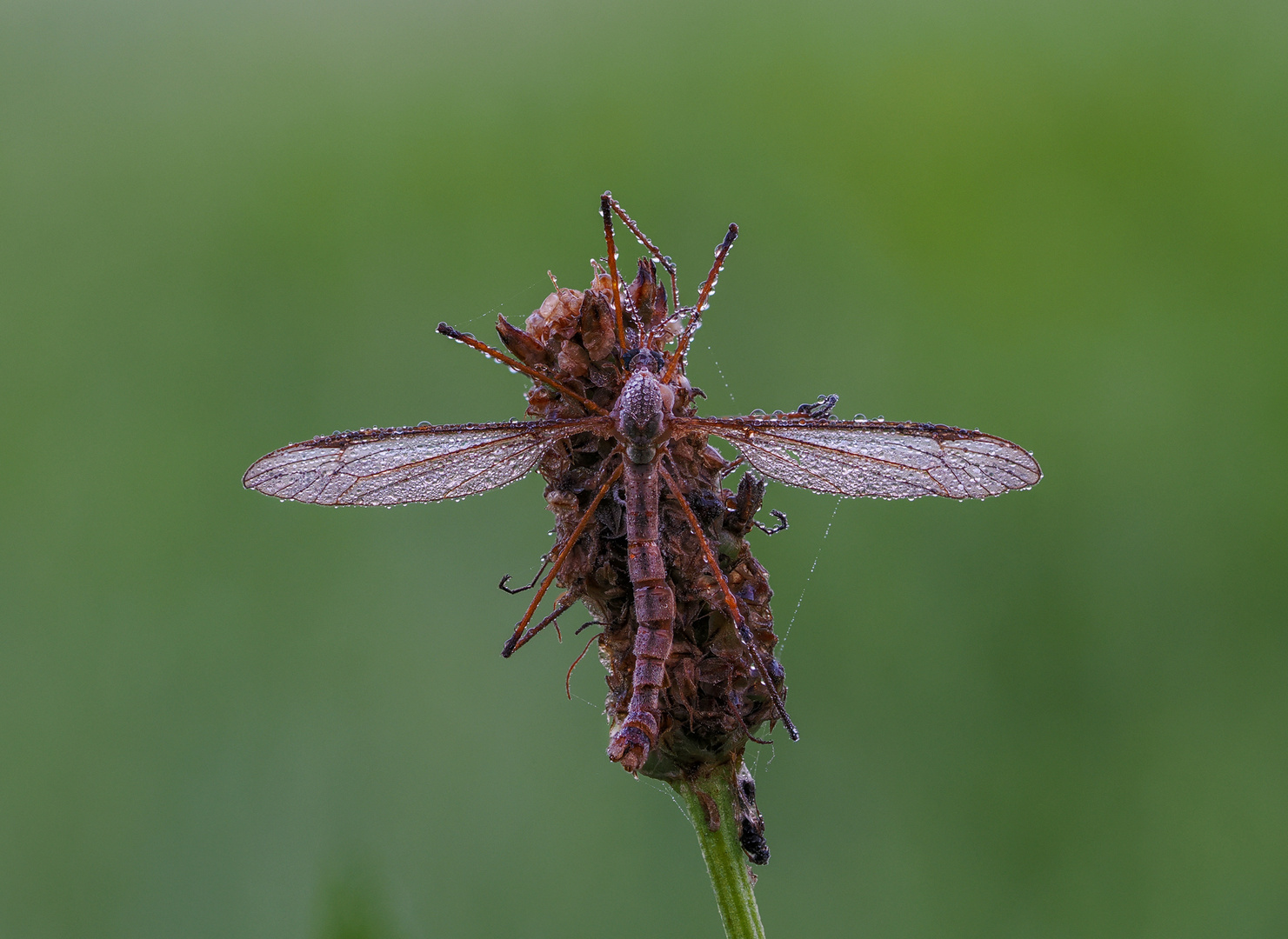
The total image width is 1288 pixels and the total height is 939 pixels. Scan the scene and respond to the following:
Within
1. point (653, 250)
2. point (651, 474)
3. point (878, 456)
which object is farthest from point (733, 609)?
point (653, 250)

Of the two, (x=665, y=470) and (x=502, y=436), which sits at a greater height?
(x=502, y=436)

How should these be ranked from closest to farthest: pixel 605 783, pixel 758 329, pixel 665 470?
pixel 665 470, pixel 605 783, pixel 758 329

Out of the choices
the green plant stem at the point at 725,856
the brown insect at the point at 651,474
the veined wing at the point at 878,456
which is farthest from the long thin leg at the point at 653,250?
the green plant stem at the point at 725,856

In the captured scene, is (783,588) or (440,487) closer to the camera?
(440,487)

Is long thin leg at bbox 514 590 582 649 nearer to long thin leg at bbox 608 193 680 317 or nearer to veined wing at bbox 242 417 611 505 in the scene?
veined wing at bbox 242 417 611 505

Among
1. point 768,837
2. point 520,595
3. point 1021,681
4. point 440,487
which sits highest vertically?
point 520,595

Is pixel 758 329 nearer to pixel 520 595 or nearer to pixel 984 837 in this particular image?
pixel 520 595

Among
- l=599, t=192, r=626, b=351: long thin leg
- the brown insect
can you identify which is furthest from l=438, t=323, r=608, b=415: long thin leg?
l=599, t=192, r=626, b=351: long thin leg

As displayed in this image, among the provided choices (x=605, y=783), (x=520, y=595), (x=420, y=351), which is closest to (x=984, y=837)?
(x=605, y=783)
